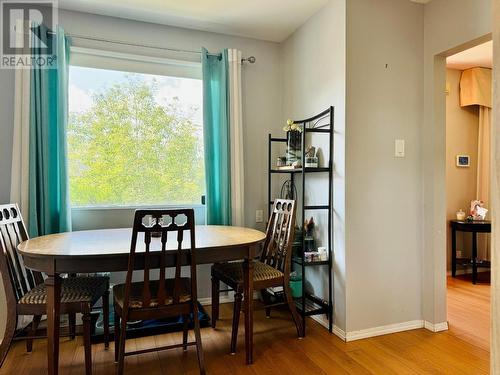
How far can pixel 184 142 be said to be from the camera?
3.22 meters

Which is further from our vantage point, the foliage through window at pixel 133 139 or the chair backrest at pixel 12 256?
the foliage through window at pixel 133 139

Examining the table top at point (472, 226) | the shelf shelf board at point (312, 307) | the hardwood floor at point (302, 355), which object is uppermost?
the table top at point (472, 226)

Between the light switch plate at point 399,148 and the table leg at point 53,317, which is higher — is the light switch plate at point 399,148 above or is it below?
above

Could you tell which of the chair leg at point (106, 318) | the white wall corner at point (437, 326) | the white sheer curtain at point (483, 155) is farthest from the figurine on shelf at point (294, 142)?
the white sheer curtain at point (483, 155)

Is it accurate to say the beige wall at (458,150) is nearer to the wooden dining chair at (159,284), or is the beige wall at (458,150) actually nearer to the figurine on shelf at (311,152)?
the figurine on shelf at (311,152)

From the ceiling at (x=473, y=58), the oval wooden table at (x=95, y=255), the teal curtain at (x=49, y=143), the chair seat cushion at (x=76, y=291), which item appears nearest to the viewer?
the oval wooden table at (x=95, y=255)

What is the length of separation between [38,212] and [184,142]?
4.39 feet

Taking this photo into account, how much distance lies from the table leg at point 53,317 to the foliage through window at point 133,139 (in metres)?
1.19

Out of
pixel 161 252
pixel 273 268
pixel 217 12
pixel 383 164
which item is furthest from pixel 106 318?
pixel 217 12

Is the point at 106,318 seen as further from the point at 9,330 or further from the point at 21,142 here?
the point at 21,142

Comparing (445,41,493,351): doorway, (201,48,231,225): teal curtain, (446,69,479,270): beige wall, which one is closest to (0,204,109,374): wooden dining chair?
(201,48,231,225): teal curtain

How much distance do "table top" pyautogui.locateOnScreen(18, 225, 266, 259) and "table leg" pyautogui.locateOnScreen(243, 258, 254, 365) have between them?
0.61ft

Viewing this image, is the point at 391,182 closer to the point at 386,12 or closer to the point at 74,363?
the point at 386,12

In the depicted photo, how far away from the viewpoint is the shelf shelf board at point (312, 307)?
2.62m
